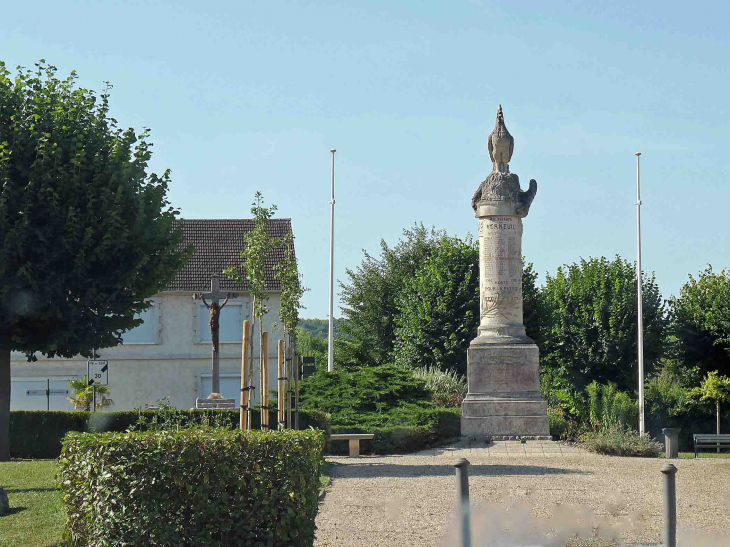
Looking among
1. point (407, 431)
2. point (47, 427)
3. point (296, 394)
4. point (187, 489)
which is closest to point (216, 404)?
point (47, 427)

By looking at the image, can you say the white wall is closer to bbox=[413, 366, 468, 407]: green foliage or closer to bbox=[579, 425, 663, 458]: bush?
bbox=[413, 366, 468, 407]: green foliage

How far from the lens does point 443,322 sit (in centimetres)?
3709

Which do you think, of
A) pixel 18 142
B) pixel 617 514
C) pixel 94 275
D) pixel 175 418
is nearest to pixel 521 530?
pixel 617 514

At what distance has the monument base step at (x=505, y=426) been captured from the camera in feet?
83.1

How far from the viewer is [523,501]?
13.0 m

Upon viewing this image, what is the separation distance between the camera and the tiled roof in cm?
3816

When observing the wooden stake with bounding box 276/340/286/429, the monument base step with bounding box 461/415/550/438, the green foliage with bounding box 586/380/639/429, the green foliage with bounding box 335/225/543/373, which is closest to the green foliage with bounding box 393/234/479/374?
the green foliage with bounding box 335/225/543/373

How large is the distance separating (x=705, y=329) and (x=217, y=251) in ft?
63.4

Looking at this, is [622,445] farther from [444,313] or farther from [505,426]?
[444,313]

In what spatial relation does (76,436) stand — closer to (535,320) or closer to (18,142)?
(18,142)

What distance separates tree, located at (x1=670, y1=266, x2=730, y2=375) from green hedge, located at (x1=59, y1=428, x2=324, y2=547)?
3106 cm

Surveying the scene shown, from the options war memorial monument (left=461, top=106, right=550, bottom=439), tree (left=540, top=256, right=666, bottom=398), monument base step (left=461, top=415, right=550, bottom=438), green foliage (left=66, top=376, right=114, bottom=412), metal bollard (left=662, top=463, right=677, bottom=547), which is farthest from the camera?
tree (left=540, top=256, right=666, bottom=398)

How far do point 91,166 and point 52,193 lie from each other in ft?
3.13

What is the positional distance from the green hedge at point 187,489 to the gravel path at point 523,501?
1848 mm
